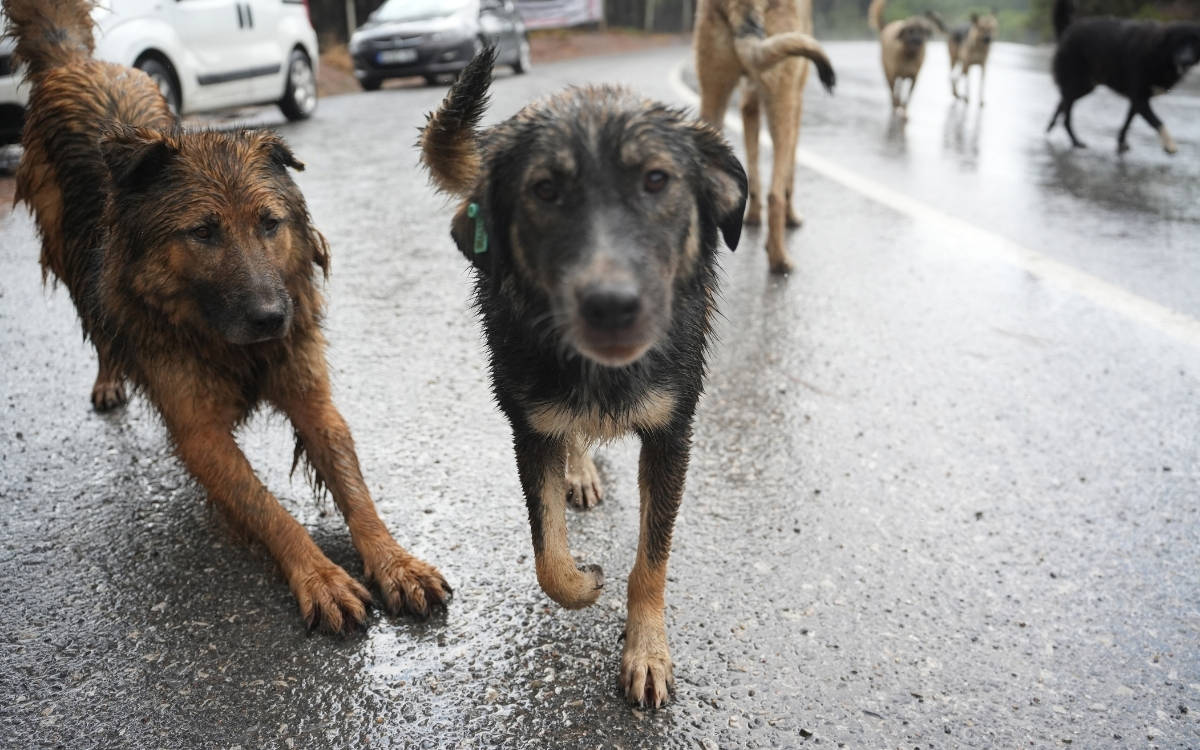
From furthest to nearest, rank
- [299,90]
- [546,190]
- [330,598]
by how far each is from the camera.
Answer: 1. [299,90]
2. [330,598]
3. [546,190]

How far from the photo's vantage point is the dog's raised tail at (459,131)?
2680 millimetres

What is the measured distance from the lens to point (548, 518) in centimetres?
280

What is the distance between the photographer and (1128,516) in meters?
3.42

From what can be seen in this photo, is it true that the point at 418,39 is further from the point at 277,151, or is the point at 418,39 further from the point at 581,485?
the point at 581,485

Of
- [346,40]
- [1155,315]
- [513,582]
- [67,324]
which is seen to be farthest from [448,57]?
[513,582]

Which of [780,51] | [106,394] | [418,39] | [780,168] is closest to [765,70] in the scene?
[780,51]

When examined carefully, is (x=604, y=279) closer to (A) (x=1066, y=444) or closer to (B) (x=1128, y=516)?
(B) (x=1128, y=516)

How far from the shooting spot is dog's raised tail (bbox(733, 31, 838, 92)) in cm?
533

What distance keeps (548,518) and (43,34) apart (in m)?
3.67

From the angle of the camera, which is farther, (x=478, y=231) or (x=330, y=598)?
(x=330, y=598)

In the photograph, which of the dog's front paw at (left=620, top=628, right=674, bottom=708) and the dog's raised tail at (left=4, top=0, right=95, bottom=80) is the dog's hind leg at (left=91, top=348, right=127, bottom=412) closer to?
the dog's raised tail at (left=4, top=0, right=95, bottom=80)

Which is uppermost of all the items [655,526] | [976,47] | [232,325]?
[232,325]

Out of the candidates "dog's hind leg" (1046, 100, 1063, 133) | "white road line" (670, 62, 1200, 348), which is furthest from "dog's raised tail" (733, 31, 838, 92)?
"dog's hind leg" (1046, 100, 1063, 133)

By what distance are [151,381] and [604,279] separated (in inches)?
76.3
